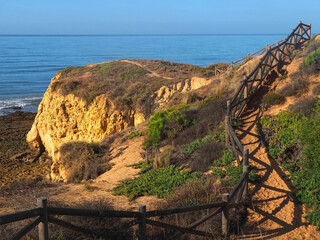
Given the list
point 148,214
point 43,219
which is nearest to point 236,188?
point 148,214

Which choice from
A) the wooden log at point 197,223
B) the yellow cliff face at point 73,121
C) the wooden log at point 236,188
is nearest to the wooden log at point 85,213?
the wooden log at point 197,223

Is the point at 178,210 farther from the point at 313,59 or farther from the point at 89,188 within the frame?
the point at 313,59

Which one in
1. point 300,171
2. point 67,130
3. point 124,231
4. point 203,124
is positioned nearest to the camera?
point 124,231

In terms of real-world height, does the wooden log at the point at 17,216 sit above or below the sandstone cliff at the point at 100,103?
above

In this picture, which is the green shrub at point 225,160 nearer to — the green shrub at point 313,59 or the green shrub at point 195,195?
the green shrub at point 195,195

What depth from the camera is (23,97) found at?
175ft

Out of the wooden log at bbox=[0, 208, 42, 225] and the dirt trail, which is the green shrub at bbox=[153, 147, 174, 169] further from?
the wooden log at bbox=[0, 208, 42, 225]

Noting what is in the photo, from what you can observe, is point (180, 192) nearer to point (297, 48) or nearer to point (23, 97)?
point (297, 48)

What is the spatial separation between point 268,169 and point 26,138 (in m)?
27.7

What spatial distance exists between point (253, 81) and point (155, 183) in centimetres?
690

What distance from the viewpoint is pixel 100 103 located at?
2661 centimetres

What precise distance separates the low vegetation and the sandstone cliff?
45.9 feet

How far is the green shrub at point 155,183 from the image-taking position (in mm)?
10523

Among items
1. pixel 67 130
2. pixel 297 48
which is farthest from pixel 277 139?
pixel 67 130
